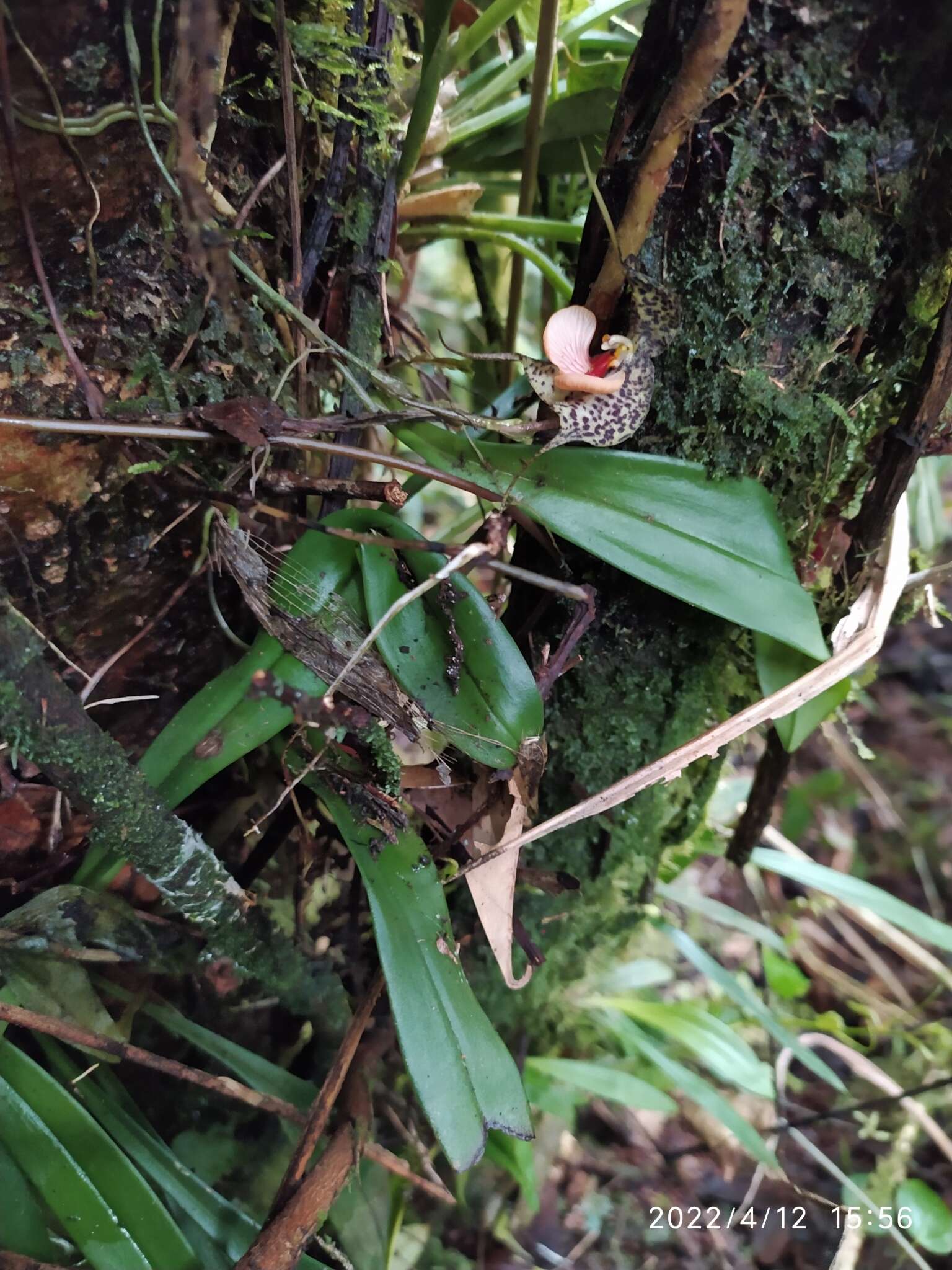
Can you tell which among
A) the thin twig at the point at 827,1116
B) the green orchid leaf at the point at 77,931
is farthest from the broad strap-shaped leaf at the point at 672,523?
the thin twig at the point at 827,1116

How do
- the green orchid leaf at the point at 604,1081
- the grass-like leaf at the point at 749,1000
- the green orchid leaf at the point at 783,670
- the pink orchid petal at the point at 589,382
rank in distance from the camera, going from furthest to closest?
the grass-like leaf at the point at 749,1000
the green orchid leaf at the point at 604,1081
the green orchid leaf at the point at 783,670
the pink orchid petal at the point at 589,382

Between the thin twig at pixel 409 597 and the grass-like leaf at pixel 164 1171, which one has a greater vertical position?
the thin twig at pixel 409 597

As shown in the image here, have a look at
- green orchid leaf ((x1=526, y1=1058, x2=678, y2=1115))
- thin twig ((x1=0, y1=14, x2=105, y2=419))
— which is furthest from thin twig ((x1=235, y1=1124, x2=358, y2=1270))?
thin twig ((x1=0, y1=14, x2=105, y2=419))

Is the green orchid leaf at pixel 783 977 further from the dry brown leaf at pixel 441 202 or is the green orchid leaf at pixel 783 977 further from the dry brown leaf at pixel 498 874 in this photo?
the dry brown leaf at pixel 441 202

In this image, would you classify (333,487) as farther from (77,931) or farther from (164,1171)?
(164,1171)

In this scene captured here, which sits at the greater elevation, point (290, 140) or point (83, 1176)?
point (290, 140)

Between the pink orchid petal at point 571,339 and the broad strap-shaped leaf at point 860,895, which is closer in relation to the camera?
the pink orchid petal at point 571,339

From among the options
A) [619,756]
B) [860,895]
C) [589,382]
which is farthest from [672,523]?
[860,895]

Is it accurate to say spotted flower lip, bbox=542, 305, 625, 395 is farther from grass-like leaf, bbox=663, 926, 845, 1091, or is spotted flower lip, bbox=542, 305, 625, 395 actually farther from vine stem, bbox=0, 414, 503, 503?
grass-like leaf, bbox=663, 926, 845, 1091
